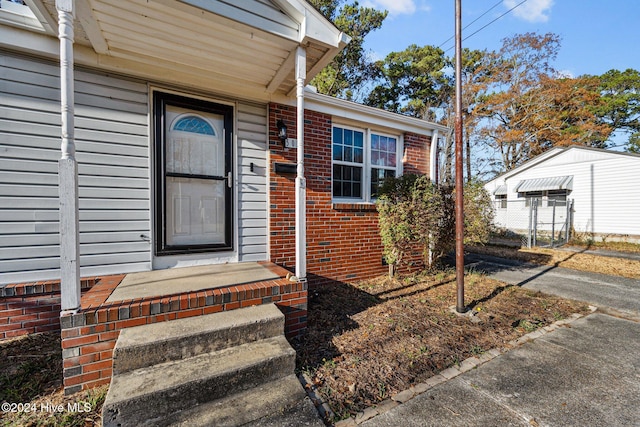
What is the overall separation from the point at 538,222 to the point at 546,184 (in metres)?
1.88

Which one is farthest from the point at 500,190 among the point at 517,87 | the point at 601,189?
the point at 517,87

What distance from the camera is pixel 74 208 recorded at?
2.02m

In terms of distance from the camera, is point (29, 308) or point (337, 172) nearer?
point (29, 308)

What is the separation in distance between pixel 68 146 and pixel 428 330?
3.72m

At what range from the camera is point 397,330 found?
9.68ft

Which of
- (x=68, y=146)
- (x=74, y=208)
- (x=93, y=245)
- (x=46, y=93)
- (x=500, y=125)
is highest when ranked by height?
(x=500, y=125)

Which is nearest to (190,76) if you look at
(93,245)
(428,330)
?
(93,245)

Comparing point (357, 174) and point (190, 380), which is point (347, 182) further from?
point (190, 380)

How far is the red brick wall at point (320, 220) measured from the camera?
395cm

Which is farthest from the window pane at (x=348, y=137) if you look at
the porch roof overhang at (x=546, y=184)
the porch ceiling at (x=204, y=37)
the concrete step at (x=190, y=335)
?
the porch roof overhang at (x=546, y=184)

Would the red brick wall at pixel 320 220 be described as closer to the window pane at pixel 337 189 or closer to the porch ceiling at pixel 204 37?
the window pane at pixel 337 189

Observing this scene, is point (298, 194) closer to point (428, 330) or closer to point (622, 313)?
point (428, 330)

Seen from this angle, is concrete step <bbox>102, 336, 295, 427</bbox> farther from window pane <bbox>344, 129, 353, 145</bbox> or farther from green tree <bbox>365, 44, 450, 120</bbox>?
green tree <bbox>365, 44, 450, 120</bbox>

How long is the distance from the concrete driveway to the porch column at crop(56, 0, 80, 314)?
2.34m
